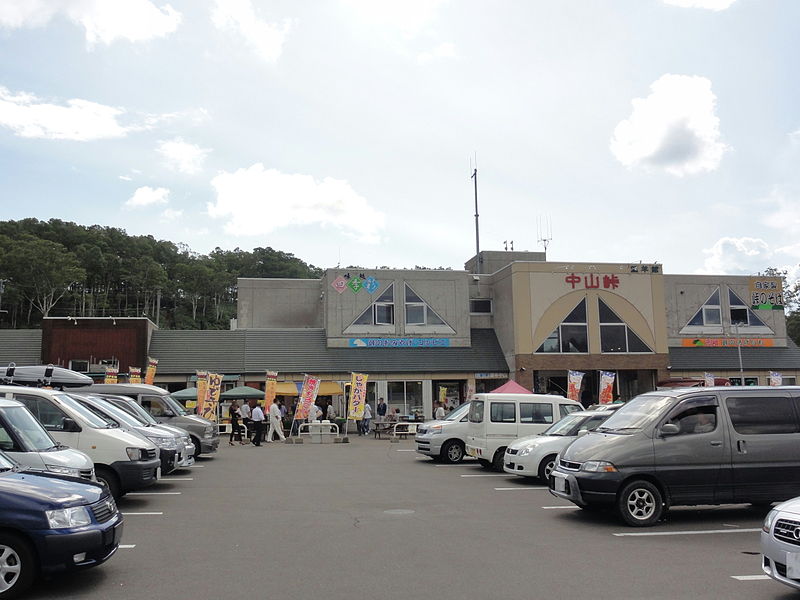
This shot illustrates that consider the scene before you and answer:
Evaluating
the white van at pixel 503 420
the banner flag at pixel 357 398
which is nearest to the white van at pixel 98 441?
the white van at pixel 503 420

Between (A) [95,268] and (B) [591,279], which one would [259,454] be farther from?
(A) [95,268]

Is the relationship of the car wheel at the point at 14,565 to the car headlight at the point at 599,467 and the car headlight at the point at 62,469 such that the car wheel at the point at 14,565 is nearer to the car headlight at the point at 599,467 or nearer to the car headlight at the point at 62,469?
the car headlight at the point at 62,469

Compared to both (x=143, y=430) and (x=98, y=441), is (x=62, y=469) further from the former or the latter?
(x=143, y=430)

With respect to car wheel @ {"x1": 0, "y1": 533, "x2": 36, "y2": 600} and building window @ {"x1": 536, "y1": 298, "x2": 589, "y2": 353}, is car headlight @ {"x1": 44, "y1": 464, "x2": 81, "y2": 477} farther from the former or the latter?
building window @ {"x1": 536, "y1": 298, "x2": 589, "y2": 353}

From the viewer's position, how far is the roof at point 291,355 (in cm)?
3303

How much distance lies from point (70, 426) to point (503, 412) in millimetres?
9603

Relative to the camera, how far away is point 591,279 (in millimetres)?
35812

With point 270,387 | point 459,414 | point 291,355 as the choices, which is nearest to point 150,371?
point 270,387

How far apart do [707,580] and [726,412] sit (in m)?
3.78

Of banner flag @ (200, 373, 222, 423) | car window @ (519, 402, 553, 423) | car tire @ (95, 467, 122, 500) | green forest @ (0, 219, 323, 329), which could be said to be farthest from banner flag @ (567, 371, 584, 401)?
green forest @ (0, 219, 323, 329)

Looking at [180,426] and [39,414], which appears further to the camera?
[180,426]

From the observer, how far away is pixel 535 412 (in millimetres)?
16922

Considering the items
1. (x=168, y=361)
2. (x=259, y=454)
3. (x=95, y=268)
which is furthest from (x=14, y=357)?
(x=95, y=268)

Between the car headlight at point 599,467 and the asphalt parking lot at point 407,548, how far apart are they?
773 millimetres
